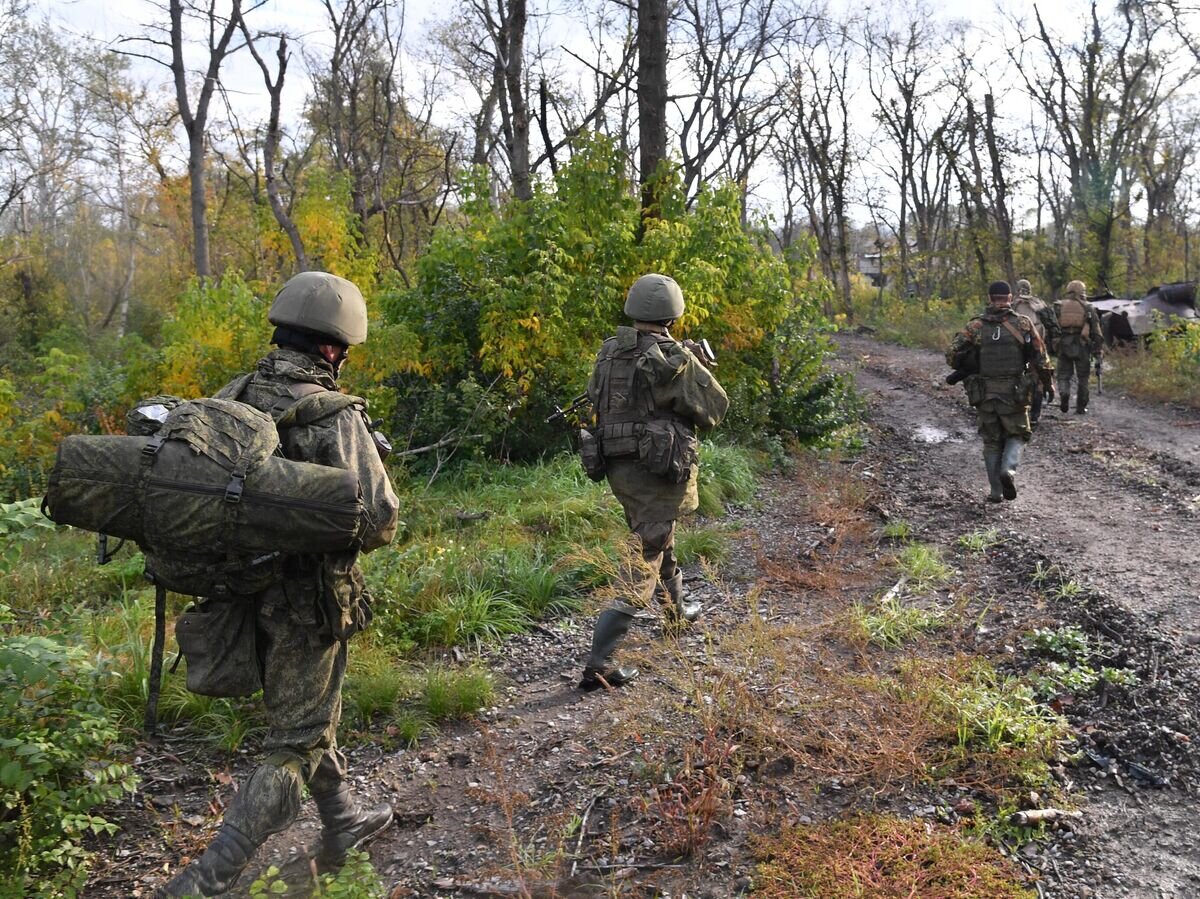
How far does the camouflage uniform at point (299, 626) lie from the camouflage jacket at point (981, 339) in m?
6.14

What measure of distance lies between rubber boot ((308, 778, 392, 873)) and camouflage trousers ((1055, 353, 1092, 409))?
38.9 feet

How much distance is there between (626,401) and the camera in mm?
4297

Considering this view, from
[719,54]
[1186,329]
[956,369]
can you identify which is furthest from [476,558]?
[719,54]

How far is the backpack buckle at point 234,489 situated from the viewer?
90.7 inches

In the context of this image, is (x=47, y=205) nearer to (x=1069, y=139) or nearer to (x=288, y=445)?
(x=1069, y=139)

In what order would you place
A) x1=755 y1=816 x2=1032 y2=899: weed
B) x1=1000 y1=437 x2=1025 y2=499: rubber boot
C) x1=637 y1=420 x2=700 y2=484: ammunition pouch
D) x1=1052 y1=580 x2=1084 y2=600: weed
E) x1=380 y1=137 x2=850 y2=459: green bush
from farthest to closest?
x1=380 y1=137 x2=850 y2=459: green bush → x1=1000 y1=437 x2=1025 y2=499: rubber boot → x1=1052 y1=580 x2=1084 y2=600: weed → x1=637 y1=420 x2=700 y2=484: ammunition pouch → x1=755 y1=816 x2=1032 y2=899: weed

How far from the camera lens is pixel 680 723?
3646mm

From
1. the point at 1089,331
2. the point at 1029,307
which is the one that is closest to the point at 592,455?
the point at 1029,307

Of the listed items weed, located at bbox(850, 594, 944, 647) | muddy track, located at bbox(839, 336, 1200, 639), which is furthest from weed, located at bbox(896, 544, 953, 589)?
muddy track, located at bbox(839, 336, 1200, 639)

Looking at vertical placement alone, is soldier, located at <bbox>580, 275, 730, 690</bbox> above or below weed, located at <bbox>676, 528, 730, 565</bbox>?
above

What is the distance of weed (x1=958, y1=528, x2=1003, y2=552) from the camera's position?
19.9 feet

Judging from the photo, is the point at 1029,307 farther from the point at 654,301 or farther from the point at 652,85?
the point at 654,301

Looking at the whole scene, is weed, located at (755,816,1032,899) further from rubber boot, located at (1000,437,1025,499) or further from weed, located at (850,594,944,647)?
rubber boot, located at (1000,437,1025,499)

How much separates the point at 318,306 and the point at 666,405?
2.00 meters
